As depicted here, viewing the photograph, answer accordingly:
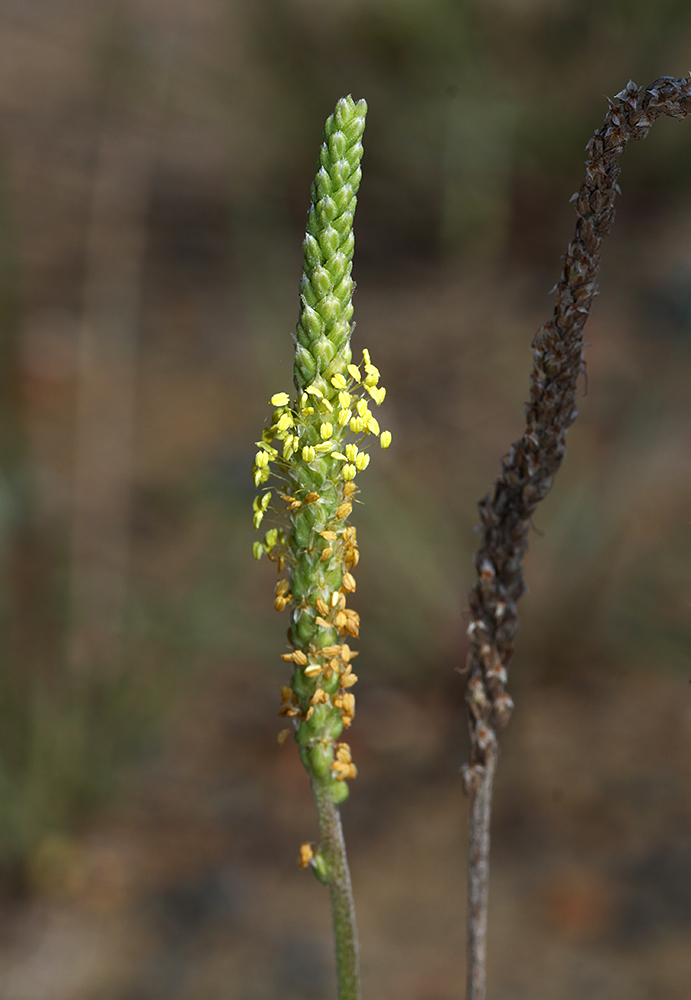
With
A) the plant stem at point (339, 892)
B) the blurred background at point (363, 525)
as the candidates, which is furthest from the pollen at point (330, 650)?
the blurred background at point (363, 525)

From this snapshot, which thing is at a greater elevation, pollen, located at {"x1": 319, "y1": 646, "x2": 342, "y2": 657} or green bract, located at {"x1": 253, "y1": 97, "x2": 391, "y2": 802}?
green bract, located at {"x1": 253, "y1": 97, "x2": 391, "y2": 802}

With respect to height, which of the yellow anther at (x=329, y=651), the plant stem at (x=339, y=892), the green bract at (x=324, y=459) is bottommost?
the plant stem at (x=339, y=892)

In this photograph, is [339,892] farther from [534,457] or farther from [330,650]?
[534,457]

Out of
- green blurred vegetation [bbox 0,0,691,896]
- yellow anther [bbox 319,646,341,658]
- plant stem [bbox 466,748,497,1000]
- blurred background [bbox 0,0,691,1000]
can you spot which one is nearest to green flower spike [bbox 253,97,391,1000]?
yellow anther [bbox 319,646,341,658]

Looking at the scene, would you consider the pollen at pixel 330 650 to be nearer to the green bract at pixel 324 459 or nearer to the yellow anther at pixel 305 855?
the green bract at pixel 324 459

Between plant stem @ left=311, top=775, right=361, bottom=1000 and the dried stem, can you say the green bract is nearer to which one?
plant stem @ left=311, top=775, right=361, bottom=1000

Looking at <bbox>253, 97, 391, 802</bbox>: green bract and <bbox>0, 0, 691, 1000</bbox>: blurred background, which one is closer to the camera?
<bbox>253, 97, 391, 802</bbox>: green bract

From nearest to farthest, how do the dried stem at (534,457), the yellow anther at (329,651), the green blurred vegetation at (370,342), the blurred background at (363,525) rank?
the dried stem at (534,457)
the yellow anther at (329,651)
the blurred background at (363,525)
the green blurred vegetation at (370,342)
